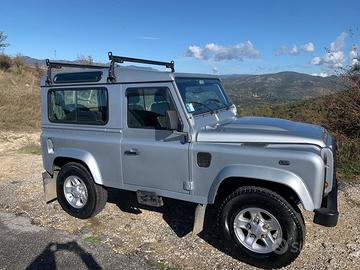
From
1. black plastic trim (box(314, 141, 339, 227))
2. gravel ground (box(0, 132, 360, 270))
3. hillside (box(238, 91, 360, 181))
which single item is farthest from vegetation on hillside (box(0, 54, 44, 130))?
black plastic trim (box(314, 141, 339, 227))

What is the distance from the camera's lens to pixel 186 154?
4648 mm

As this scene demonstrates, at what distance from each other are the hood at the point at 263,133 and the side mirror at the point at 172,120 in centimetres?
28

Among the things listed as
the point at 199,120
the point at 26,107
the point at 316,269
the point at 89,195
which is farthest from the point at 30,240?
the point at 26,107

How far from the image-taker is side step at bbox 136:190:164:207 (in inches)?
199

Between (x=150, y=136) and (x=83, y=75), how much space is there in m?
1.45

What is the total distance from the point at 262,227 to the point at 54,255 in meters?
2.39

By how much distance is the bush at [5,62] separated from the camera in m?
26.0

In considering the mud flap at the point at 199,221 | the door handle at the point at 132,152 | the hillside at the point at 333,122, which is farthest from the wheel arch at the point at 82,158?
the hillside at the point at 333,122

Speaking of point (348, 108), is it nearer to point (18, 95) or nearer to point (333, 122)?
point (333, 122)

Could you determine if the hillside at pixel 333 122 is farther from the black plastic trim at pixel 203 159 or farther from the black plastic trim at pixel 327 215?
the black plastic trim at pixel 327 215

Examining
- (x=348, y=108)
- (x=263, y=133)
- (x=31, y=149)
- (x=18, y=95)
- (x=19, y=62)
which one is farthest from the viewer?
(x=19, y=62)

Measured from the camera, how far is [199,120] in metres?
4.85

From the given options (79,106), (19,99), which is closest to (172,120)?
(79,106)

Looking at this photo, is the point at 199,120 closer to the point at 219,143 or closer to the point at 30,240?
the point at 219,143
